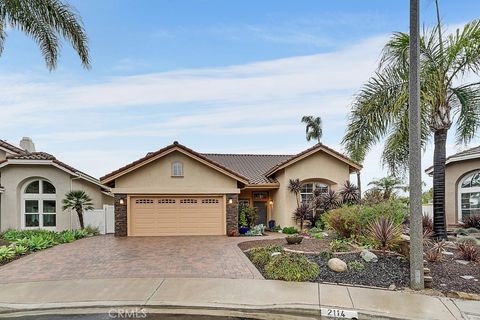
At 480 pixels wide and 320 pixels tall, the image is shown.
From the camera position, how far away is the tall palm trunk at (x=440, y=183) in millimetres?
12398

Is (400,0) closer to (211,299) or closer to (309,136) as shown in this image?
(211,299)

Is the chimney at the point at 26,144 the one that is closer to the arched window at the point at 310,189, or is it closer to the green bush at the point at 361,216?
the arched window at the point at 310,189

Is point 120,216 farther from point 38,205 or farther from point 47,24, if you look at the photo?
point 47,24

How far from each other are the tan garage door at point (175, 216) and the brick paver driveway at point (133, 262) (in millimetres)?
2877

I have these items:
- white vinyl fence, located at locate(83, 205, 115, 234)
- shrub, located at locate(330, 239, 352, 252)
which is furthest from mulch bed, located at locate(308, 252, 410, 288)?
white vinyl fence, located at locate(83, 205, 115, 234)

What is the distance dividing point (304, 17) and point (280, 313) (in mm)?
11533

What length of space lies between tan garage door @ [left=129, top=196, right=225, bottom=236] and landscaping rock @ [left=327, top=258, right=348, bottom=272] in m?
9.25

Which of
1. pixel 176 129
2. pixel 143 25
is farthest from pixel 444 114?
pixel 176 129

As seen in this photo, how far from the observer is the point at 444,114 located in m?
12.3

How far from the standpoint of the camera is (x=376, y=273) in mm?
9000

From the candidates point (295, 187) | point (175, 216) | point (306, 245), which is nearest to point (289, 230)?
point (295, 187)

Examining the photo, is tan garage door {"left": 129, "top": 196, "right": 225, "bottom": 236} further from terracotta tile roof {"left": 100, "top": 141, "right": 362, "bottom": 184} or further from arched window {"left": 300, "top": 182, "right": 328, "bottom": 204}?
arched window {"left": 300, "top": 182, "right": 328, "bottom": 204}

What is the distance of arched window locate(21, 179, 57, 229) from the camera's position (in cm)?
1966

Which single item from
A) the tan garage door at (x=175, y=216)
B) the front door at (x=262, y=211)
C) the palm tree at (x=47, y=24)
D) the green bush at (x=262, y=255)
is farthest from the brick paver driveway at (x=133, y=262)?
the front door at (x=262, y=211)
